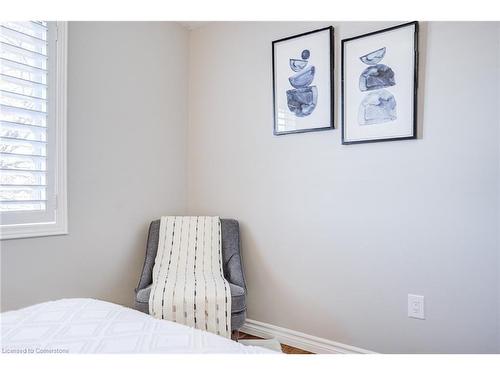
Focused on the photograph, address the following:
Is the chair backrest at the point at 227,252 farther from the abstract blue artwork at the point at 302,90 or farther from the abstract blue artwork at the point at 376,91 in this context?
the abstract blue artwork at the point at 376,91

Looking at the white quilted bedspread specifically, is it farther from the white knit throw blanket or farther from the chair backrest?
the chair backrest

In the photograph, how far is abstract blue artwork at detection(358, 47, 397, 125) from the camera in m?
1.96

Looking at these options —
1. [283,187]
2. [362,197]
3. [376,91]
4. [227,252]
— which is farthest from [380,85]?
[227,252]

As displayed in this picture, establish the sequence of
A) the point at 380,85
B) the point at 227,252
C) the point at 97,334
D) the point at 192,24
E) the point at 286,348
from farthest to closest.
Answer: the point at 192,24
the point at 227,252
the point at 286,348
the point at 380,85
the point at 97,334

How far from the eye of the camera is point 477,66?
1.75 m

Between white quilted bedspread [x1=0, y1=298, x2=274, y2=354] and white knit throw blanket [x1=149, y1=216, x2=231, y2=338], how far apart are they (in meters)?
0.84

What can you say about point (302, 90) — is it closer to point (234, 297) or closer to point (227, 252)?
point (227, 252)

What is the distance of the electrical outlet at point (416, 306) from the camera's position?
1898mm

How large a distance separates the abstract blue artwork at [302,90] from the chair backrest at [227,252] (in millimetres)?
896

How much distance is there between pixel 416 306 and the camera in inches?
75.3

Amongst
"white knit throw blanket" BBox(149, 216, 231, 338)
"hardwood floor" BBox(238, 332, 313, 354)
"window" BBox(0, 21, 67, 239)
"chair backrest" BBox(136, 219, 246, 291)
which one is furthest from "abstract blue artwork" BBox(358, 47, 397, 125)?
"window" BBox(0, 21, 67, 239)

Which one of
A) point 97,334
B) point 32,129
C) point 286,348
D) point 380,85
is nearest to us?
point 97,334

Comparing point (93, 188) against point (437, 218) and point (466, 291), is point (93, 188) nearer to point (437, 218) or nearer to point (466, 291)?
point (437, 218)

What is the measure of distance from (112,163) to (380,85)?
66.4 inches
